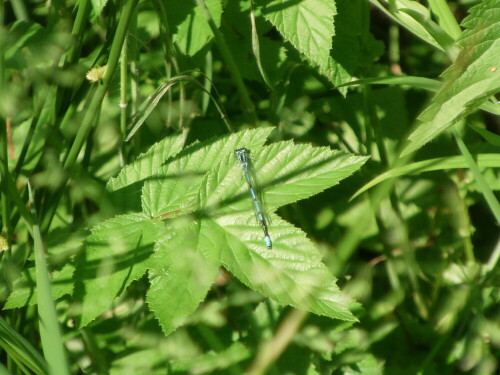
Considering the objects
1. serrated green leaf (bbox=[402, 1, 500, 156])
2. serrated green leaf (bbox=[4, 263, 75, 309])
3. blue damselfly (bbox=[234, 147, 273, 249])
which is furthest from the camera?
serrated green leaf (bbox=[4, 263, 75, 309])

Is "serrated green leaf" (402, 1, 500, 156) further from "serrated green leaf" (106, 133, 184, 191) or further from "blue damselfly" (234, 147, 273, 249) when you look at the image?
"serrated green leaf" (106, 133, 184, 191)

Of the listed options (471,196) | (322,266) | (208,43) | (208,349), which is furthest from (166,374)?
(471,196)

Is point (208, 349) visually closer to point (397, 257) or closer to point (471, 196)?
point (397, 257)

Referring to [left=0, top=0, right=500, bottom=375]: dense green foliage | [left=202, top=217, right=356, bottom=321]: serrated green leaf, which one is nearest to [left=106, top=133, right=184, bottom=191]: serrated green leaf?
[left=0, top=0, right=500, bottom=375]: dense green foliage

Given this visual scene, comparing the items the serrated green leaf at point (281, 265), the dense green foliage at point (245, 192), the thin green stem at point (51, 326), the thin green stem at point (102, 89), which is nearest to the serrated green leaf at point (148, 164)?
the dense green foliage at point (245, 192)

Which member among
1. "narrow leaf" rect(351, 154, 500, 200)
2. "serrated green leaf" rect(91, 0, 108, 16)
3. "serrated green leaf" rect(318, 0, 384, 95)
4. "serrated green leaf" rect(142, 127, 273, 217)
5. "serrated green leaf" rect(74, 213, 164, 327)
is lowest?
"serrated green leaf" rect(74, 213, 164, 327)

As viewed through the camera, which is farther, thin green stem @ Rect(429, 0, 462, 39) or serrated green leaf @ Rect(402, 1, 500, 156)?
thin green stem @ Rect(429, 0, 462, 39)
